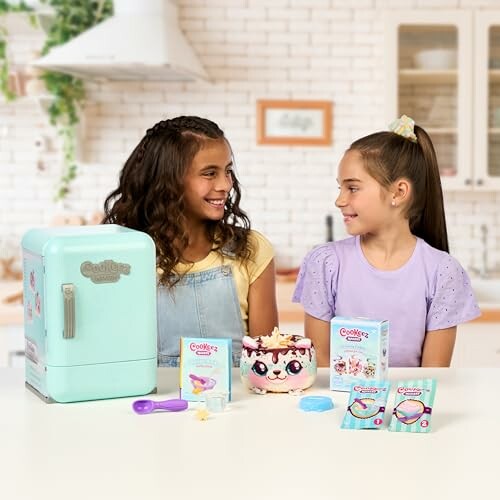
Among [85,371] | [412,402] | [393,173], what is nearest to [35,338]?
[85,371]

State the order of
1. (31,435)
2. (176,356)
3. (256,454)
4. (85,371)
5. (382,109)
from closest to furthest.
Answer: (256,454) → (31,435) → (85,371) → (176,356) → (382,109)

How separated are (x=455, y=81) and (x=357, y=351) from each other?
2.60 meters

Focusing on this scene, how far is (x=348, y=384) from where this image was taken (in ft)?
6.09

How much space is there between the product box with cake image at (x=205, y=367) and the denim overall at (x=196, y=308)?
0.48 m

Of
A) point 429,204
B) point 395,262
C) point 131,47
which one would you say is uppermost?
point 131,47

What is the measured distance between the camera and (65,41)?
4285 mm

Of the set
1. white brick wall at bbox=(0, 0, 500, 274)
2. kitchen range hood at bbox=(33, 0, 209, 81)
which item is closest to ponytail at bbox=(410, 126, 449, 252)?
kitchen range hood at bbox=(33, 0, 209, 81)

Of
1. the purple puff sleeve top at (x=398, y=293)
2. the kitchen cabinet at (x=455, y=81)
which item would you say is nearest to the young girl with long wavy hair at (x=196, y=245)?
the purple puff sleeve top at (x=398, y=293)

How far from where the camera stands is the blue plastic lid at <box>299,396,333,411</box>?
1.73 metres

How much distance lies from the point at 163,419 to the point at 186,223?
2.49 ft

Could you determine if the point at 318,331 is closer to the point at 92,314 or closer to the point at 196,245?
the point at 196,245

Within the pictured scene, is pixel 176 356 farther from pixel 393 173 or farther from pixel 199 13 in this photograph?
pixel 199 13

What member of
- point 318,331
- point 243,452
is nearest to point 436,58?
point 318,331

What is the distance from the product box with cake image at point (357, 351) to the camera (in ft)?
5.98
